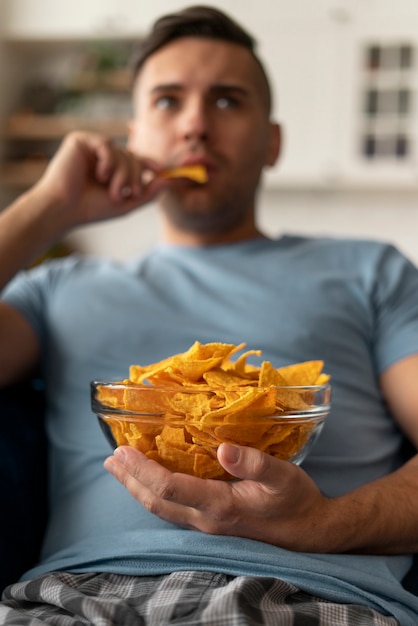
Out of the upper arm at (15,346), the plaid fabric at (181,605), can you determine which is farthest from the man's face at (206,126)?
the plaid fabric at (181,605)

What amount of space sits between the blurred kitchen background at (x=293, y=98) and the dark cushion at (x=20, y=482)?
3144mm

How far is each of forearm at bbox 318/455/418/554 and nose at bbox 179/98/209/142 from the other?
2.51 feet

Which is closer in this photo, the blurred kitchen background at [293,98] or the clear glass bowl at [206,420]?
the clear glass bowl at [206,420]

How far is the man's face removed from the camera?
1.69 meters

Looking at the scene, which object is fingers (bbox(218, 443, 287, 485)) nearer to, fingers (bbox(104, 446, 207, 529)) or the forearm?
fingers (bbox(104, 446, 207, 529))

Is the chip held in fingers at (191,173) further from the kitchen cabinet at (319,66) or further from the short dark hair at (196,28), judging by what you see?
→ the kitchen cabinet at (319,66)

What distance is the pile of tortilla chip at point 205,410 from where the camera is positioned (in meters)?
0.97

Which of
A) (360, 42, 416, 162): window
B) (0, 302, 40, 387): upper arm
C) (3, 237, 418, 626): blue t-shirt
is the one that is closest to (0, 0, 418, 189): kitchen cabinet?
(360, 42, 416, 162): window

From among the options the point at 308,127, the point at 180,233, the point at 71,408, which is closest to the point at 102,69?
the point at 308,127

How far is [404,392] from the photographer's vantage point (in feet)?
4.56

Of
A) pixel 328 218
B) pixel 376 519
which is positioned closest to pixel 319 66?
pixel 328 218

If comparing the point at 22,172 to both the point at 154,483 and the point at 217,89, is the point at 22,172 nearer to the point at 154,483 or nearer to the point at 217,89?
the point at 217,89

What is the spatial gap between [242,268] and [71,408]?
1.30 ft

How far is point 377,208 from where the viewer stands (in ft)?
15.3
